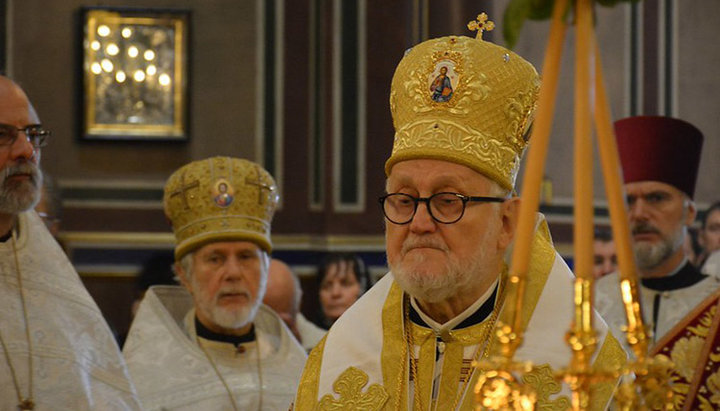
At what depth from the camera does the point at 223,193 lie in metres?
5.67

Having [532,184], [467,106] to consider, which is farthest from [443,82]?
[532,184]

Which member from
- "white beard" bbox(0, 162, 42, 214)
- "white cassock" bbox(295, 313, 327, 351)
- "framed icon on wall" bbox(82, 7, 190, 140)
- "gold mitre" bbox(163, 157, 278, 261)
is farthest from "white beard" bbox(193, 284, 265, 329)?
"framed icon on wall" bbox(82, 7, 190, 140)

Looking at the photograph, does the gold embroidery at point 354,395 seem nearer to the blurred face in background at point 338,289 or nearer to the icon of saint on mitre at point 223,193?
the icon of saint on mitre at point 223,193

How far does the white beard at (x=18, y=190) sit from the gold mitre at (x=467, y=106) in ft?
5.03

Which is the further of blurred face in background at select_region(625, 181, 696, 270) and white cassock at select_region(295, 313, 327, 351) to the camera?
white cassock at select_region(295, 313, 327, 351)

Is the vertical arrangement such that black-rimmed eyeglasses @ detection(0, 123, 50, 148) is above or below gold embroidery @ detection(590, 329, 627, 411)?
above

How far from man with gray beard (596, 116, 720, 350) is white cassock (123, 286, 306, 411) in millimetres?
1529

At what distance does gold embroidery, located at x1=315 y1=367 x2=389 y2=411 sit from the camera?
333cm

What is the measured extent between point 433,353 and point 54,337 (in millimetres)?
1614

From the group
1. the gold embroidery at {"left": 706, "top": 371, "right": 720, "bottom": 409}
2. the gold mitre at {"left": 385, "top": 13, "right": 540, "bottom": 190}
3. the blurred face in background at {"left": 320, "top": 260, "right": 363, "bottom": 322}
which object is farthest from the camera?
the blurred face in background at {"left": 320, "top": 260, "right": 363, "bottom": 322}

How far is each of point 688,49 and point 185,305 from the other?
699cm

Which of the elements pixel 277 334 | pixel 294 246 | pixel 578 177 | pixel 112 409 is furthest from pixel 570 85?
pixel 578 177

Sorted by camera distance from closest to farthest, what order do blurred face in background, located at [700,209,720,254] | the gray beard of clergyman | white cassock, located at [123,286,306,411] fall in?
white cassock, located at [123,286,306,411] → the gray beard of clergyman → blurred face in background, located at [700,209,720,254]

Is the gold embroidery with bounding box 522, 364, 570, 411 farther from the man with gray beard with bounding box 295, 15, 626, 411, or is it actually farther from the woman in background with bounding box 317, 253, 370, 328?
the woman in background with bounding box 317, 253, 370, 328
